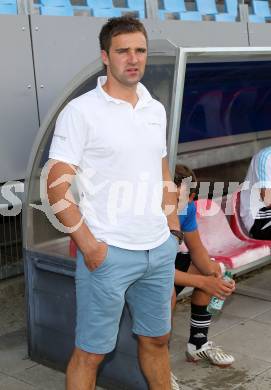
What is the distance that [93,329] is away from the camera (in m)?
2.82

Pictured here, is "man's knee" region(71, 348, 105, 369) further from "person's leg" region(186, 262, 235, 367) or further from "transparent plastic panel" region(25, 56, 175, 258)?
"person's leg" region(186, 262, 235, 367)

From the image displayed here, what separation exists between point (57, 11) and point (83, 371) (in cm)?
269

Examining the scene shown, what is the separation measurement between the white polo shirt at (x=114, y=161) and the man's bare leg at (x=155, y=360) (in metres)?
0.53

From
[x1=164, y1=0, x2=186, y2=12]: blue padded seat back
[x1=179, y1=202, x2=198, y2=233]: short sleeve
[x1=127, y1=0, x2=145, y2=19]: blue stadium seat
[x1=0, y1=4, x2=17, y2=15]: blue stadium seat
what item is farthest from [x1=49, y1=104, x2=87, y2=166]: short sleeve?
[x1=164, y1=0, x2=186, y2=12]: blue padded seat back

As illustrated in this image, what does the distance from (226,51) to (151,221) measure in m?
1.20

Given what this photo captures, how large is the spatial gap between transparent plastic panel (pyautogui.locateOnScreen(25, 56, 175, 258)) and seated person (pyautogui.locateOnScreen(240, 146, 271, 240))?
138 centimetres

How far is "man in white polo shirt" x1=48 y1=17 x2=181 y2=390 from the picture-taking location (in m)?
2.69

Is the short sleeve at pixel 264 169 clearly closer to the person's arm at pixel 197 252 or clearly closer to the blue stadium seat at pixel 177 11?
the person's arm at pixel 197 252

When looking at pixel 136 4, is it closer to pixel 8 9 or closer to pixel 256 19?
pixel 8 9

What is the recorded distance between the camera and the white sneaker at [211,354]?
12.6ft

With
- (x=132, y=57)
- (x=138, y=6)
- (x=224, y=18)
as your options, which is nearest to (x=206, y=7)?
(x=224, y=18)

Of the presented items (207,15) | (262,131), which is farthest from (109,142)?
(262,131)

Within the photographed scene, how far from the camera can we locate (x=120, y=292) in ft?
9.18

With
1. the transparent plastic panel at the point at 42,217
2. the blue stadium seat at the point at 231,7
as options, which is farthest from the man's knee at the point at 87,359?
the blue stadium seat at the point at 231,7
